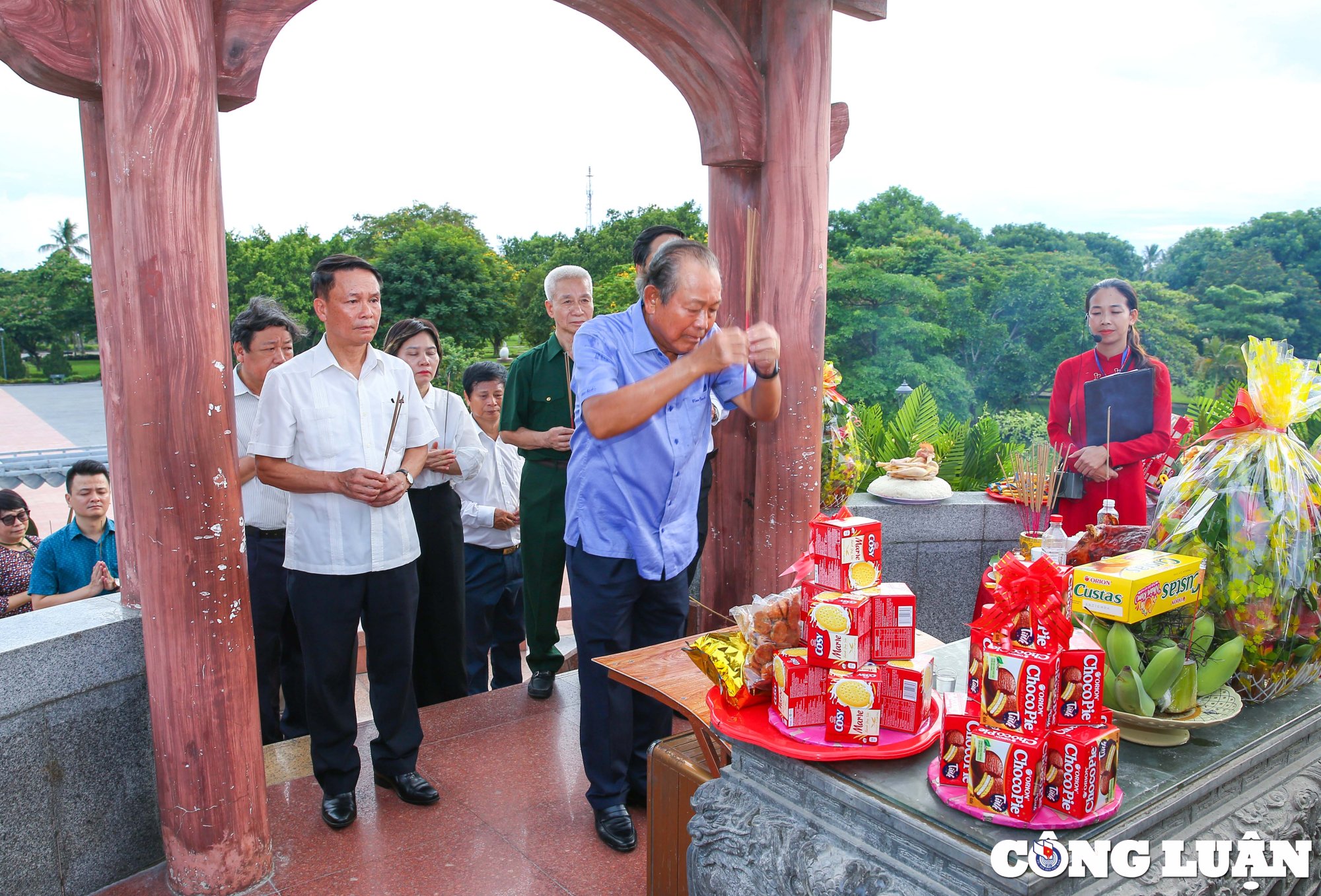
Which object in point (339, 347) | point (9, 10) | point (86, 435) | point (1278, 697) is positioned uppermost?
point (9, 10)

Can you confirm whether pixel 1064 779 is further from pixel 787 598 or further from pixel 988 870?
pixel 787 598

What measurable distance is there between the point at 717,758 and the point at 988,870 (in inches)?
29.3

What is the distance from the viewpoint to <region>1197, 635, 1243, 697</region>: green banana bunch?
1761 mm

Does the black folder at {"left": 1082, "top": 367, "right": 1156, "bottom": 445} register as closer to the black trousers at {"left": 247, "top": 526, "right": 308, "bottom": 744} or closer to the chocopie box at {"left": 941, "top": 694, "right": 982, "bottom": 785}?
the chocopie box at {"left": 941, "top": 694, "right": 982, "bottom": 785}

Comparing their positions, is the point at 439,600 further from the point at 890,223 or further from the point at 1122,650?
the point at 890,223

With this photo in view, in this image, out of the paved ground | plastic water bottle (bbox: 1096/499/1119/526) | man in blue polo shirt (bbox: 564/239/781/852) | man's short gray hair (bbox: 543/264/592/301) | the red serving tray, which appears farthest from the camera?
the paved ground

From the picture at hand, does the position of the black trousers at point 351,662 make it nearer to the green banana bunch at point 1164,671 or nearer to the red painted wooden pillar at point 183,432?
the red painted wooden pillar at point 183,432

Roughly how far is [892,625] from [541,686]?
7.13 feet

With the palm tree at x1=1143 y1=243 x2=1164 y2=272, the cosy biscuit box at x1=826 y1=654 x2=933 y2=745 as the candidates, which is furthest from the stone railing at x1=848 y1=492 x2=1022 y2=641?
the palm tree at x1=1143 y1=243 x2=1164 y2=272

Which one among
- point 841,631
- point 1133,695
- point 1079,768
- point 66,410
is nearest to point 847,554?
point 841,631

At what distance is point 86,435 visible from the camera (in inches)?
1214

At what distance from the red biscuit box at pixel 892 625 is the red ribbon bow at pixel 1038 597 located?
0.70ft

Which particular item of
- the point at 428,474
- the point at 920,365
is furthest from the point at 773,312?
the point at 920,365

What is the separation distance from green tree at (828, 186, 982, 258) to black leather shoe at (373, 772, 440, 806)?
107 feet
